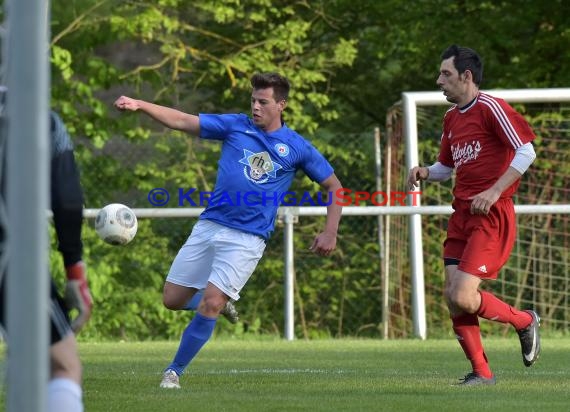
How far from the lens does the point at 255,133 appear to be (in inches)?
321

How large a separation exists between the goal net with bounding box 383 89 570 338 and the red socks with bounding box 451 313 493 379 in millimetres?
6779

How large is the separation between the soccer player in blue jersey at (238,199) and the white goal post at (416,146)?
520 cm

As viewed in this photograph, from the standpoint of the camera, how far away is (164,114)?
7699 mm

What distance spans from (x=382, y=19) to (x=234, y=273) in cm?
1241

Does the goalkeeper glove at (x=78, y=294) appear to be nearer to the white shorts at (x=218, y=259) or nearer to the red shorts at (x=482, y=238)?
the white shorts at (x=218, y=259)

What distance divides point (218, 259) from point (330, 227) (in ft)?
2.68

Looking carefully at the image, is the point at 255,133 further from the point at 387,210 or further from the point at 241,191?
the point at 387,210

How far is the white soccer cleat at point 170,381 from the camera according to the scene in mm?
7410

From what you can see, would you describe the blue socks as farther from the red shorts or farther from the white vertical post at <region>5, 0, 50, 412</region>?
the white vertical post at <region>5, 0, 50, 412</region>

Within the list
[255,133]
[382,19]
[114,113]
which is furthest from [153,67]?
[255,133]

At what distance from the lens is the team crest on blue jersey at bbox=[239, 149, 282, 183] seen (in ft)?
26.3

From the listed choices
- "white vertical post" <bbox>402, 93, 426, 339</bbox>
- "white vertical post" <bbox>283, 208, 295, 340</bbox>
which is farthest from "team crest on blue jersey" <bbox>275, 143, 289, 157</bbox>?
"white vertical post" <bbox>402, 93, 426, 339</bbox>

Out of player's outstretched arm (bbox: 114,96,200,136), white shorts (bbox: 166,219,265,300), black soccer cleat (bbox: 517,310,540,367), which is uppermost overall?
player's outstretched arm (bbox: 114,96,200,136)

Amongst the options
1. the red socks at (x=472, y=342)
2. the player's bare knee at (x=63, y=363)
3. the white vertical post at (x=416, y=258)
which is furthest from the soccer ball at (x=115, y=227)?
the white vertical post at (x=416, y=258)
